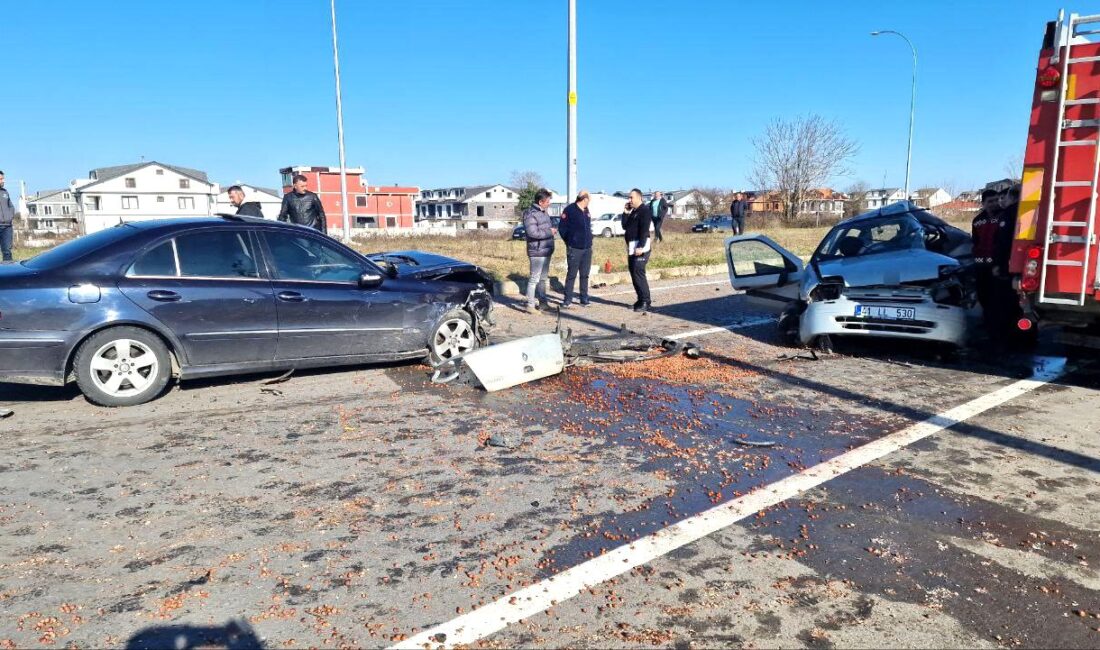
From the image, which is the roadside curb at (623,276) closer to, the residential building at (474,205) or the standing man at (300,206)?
the standing man at (300,206)

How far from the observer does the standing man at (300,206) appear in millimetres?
10484

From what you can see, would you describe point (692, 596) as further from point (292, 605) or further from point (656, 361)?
point (656, 361)

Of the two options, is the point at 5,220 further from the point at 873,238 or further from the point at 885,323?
the point at 885,323

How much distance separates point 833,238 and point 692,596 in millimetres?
7007

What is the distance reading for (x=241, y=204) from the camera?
10805mm

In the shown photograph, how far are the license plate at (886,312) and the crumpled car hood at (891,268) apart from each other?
26 centimetres

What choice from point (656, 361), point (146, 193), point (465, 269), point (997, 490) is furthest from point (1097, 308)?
point (146, 193)

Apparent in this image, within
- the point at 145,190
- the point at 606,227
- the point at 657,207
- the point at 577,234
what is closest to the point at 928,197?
the point at 606,227

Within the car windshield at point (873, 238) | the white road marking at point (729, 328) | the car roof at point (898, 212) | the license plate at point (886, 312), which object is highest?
the car roof at point (898, 212)

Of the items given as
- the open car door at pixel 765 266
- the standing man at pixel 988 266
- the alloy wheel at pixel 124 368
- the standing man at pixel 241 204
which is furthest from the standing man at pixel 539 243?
the alloy wheel at pixel 124 368

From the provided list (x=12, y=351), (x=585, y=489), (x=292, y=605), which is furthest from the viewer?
(x=12, y=351)

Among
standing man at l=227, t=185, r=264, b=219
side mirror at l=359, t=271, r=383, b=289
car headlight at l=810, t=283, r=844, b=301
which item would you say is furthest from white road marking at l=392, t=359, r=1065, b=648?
standing man at l=227, t=185, r=264, b=219

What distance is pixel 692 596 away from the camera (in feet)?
10.3

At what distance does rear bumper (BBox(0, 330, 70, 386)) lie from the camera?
557 centimetres
